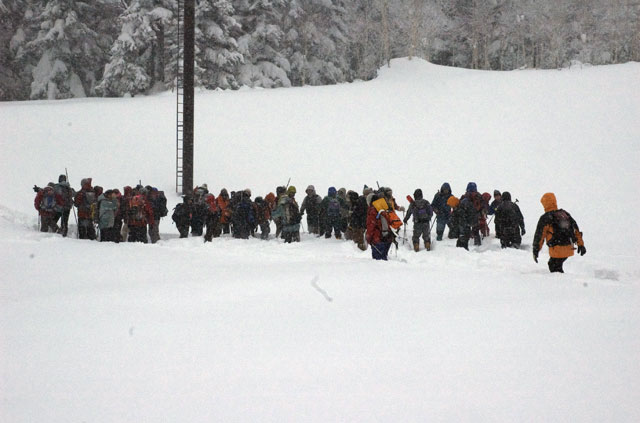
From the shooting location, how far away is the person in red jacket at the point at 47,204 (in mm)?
13383

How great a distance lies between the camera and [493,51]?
5856 cm

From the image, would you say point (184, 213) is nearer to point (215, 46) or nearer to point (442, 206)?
point (442, 206)

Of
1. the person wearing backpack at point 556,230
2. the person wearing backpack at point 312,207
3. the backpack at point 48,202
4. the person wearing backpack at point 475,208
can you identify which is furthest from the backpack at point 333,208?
the backpack at point 48,202

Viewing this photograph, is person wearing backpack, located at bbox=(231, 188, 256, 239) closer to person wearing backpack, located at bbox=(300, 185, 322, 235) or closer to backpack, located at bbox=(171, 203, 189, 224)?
backpack, located at bbox=(171, 203, 189, 224)

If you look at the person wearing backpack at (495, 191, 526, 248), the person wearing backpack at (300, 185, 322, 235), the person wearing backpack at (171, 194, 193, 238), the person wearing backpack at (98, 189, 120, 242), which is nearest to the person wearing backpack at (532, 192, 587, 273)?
the person wearing backpack at (495, 191, 526, 248)

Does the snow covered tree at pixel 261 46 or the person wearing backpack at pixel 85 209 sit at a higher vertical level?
the snow covered tree at pixel 261 46

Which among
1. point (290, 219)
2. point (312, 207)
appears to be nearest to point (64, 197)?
point (290, 219)

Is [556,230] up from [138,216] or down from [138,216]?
down

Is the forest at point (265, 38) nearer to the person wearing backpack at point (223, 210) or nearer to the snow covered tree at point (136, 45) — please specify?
the snow covered tree at point (136, 45)

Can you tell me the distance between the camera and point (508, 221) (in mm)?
→ 13039

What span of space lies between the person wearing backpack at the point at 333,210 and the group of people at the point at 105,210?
4132 mm

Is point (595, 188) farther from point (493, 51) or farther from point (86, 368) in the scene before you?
point (493, 51)

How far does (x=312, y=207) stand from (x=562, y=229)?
25.1 ft

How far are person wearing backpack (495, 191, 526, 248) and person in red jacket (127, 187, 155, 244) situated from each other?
8.21 m
